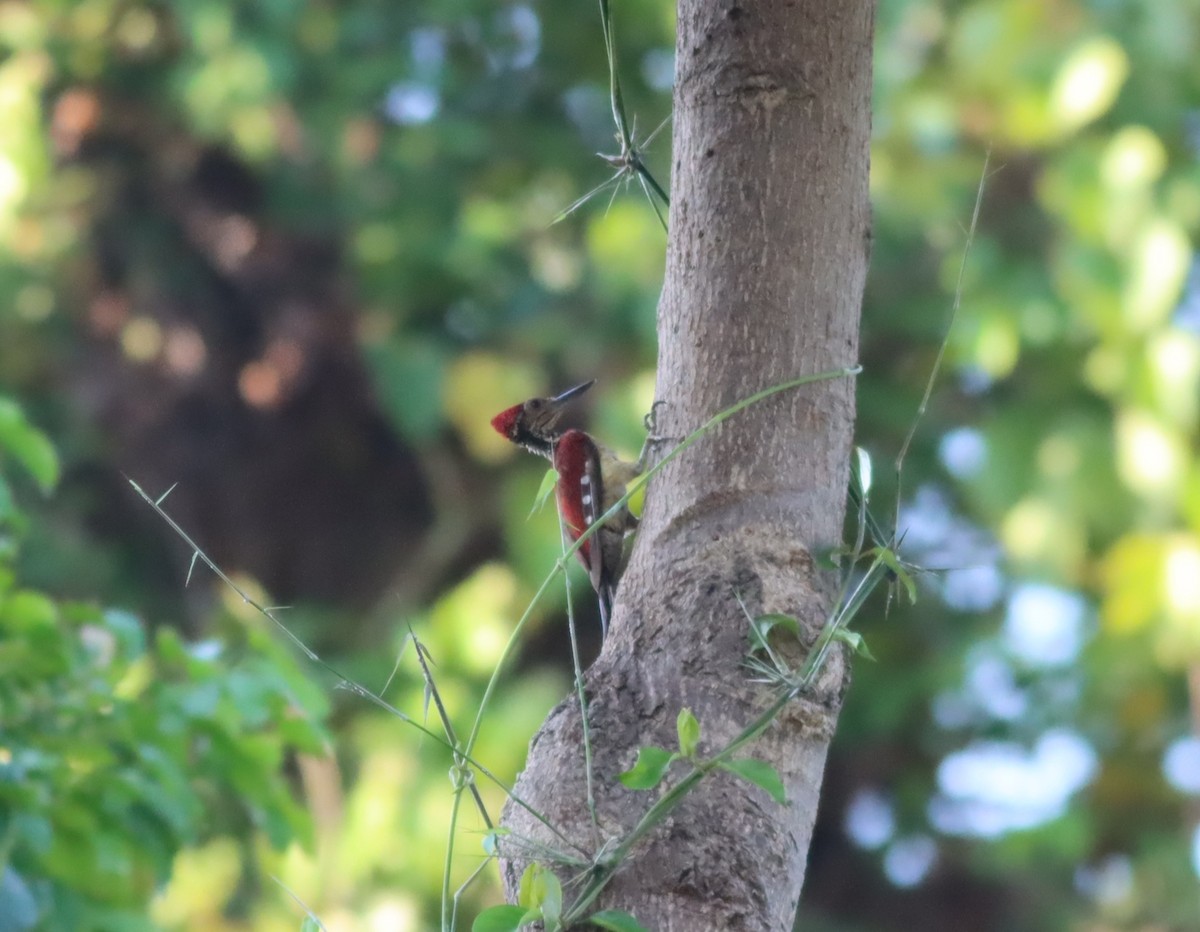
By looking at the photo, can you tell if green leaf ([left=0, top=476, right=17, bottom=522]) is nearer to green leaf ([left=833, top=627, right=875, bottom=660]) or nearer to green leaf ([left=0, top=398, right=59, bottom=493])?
green leaf ([left=0, top=398, right=59, bottom=493])

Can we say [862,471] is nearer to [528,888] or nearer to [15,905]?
[528,888]

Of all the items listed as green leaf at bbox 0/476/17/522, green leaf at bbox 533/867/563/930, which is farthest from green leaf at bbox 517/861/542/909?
green leaf at bbox 0/476/17/522

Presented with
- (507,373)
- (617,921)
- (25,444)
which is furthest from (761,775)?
(507,373)

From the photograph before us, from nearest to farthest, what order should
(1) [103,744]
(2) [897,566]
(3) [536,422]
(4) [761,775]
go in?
(4) [761,775]
(2) [897,566]
(1) [103,744]
(3) [536,422]

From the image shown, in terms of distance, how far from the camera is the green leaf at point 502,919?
1.40m

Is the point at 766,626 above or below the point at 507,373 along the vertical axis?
below

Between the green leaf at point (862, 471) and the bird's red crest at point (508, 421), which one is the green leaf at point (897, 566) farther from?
the bird's red crest at point (508, 421)

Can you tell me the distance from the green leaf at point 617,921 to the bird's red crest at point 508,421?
229cm

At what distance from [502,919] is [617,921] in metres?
0.11

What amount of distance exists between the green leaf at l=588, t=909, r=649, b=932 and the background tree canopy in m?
3.31

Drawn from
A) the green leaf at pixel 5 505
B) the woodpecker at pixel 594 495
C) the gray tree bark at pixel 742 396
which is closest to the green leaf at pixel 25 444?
the green leaf at pixel 5 505

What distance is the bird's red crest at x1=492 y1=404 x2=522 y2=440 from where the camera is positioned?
12.1 feet

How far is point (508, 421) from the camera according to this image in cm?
376

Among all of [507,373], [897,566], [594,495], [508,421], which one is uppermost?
[507,373]
